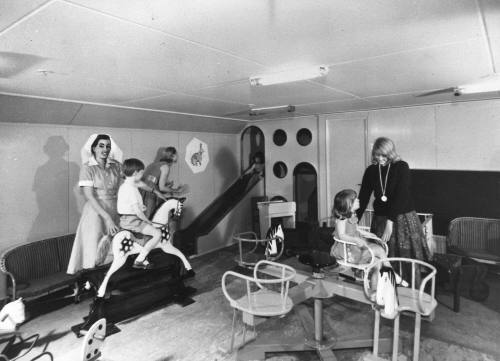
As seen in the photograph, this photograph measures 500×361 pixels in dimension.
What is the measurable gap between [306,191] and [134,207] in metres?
4.95

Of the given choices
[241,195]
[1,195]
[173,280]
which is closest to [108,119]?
[1,195]

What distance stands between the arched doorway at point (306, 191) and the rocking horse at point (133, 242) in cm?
402

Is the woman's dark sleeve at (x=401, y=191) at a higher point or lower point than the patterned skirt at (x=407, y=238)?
higher

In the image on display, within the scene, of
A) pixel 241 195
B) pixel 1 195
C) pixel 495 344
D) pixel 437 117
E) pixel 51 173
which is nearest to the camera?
pixel 495 344

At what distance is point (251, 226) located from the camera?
339 inches

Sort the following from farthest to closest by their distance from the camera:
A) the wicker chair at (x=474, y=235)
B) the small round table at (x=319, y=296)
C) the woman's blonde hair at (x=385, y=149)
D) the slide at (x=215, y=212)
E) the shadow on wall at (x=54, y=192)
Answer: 1. the slide at (x=215, y=212)
2. the wicker chair at (x=474, y=235)
3. the shadow on wall at (x=54, y=192)
4. the woman's blonde hair at (x=385, y=149)
5. the small round table at (x=319, y=296)

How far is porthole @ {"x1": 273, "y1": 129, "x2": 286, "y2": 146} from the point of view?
8.23m

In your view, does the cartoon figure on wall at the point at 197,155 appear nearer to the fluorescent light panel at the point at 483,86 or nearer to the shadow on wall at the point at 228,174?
the shadow on wall at the point at 228,174

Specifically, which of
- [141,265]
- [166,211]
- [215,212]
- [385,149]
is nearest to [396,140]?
[385,149]

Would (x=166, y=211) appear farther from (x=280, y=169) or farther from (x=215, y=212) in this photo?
(x=280, y=169)

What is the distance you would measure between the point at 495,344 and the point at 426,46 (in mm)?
3289

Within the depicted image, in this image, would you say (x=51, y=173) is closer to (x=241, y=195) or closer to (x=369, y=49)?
(x=241, y=195)

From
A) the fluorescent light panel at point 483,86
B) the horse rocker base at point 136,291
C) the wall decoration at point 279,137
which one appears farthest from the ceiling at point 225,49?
the wall decoration at point 279,137

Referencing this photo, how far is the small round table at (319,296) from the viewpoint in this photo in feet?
11.5
